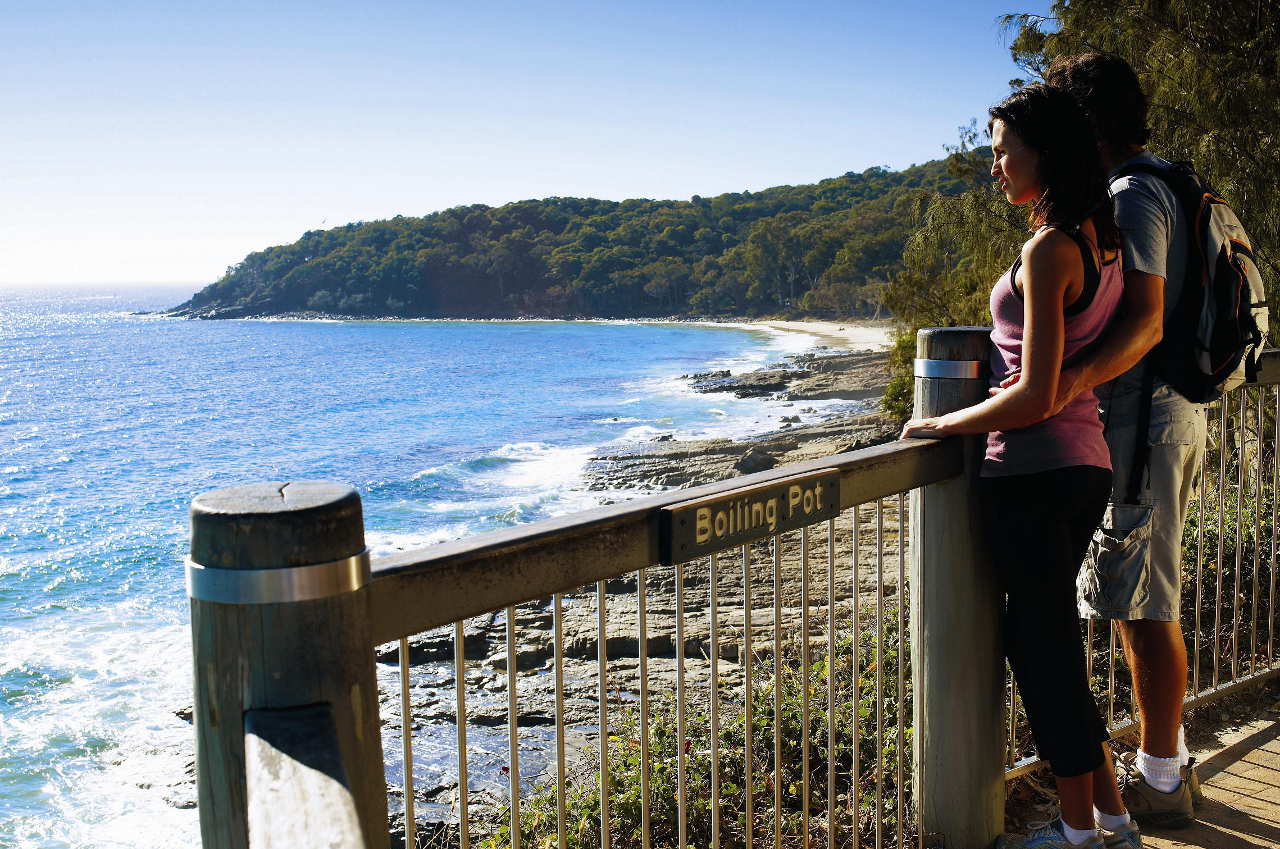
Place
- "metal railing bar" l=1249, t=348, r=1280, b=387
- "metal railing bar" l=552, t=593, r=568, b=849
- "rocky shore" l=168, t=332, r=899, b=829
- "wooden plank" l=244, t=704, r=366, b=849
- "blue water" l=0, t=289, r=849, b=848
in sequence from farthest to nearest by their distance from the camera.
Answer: "blue water" l=0, t=289, r=849, b=848 < "rocky shore" l=168, t=332, r=899, b=829 < "metal railing bar" l=1249, t=348, r=1280, b=387 < "metal railing bar" l=552, t=593, r=568, b=849 < "wooden plank" l=244, t=704, r=366, b=849

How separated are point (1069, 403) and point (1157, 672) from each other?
89cm

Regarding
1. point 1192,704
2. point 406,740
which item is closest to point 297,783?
point 406,740

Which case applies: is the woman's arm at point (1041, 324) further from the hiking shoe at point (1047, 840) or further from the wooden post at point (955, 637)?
the hiking shoe at point (1047, 840)

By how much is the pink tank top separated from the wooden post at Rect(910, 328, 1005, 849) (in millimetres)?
135

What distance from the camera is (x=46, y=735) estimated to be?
13.8 meters

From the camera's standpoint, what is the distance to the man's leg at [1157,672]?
9.05ft

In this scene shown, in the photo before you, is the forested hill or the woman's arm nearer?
the woman's arm

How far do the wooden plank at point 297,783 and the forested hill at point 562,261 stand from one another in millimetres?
98956

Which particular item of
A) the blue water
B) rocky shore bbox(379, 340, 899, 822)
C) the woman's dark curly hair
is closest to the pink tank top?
the woman's dark curly hair

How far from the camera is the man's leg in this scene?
9.05 feet

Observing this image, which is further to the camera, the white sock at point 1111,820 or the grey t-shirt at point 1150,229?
the white sock at point 1111,820

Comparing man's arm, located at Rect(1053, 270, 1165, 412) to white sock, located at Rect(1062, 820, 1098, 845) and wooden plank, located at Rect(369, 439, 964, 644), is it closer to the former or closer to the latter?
wooden plank, located at Rect(369, 439, 964, 644)

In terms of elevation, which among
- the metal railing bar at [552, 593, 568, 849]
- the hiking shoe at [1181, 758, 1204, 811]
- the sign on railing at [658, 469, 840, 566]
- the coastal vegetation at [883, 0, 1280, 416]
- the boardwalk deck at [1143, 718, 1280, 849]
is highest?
the coastal vegetation at [883, 0, 1280, 416]

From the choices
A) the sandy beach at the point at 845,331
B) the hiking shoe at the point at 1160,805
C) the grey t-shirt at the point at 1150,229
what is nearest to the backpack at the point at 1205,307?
the grey t-shirt at the point at 1150,229
